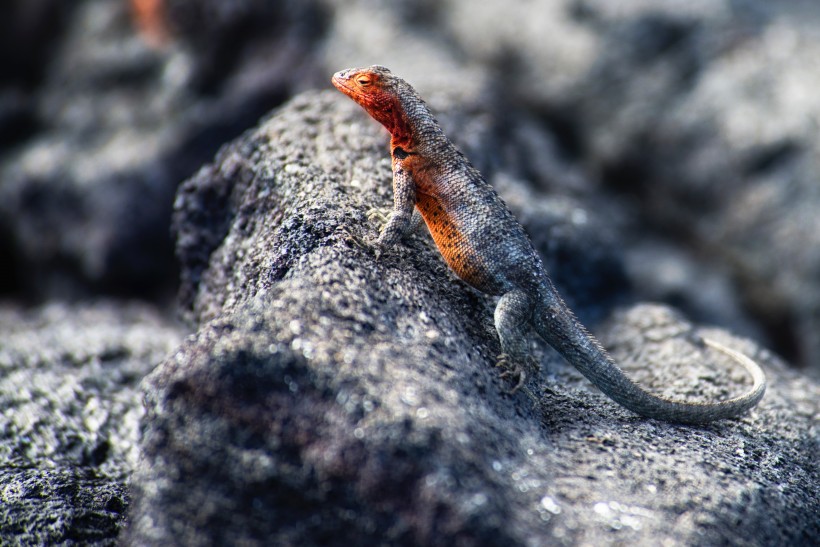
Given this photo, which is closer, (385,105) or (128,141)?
(385,105)

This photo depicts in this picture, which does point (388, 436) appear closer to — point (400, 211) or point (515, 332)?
point (515, 332)

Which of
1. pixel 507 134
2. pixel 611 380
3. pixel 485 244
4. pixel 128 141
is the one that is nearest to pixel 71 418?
pixel 485 244

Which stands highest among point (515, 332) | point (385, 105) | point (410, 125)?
point (385, 105)

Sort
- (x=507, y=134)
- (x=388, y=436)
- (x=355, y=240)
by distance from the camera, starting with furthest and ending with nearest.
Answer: (x=507, y=134)
(x=355, y=240)
(x=388, y=436)

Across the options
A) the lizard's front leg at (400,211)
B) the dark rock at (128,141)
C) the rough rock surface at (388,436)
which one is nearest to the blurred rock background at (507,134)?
the dark rock at (128,141)

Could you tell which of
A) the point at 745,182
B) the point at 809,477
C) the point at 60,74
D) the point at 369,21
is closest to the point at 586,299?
the point at 809,477

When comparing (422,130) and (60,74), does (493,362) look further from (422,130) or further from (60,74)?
(60,74)

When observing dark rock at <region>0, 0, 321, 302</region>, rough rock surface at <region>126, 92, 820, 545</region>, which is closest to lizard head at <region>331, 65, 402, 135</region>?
rough rock surface at <region>126, 92, 820, 545</region>
